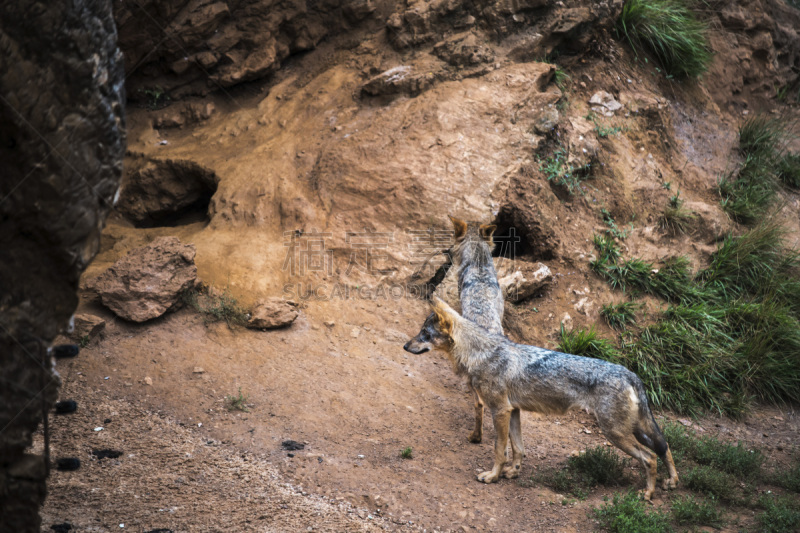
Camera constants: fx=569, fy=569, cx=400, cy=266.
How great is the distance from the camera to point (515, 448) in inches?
230

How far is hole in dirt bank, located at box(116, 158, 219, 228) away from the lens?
960 cm

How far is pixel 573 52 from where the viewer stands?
10234 mm

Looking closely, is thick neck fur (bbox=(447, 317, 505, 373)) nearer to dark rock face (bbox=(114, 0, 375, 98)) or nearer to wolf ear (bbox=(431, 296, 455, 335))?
wolf ear (bbox=(431, 296, 455, 335))

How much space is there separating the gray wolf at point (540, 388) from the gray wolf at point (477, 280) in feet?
1.00

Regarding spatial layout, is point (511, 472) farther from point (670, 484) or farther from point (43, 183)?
point (43, 183)

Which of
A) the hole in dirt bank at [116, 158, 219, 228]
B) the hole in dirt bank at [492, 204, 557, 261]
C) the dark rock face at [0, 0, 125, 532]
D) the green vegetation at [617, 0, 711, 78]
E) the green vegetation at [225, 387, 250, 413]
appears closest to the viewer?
the dark rock face at [0, 0, 125, 532]

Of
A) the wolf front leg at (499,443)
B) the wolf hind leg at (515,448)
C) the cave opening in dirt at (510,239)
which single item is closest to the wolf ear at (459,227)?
the cave opening in dirt at (510,239)

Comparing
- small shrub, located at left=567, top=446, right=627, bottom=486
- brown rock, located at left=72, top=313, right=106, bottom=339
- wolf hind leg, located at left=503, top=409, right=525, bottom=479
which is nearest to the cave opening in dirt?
wolf hind leg, located at left=503, top=409, right=525, bottom=479

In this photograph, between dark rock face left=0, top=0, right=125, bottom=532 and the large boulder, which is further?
the large boulder

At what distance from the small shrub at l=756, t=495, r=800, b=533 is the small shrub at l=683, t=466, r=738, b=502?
0.32 metres

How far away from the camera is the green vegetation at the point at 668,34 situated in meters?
10.4

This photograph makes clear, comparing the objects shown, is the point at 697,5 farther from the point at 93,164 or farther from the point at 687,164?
the point at 93,164

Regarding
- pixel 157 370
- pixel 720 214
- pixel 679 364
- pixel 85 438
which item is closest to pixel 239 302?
pixel 157 370

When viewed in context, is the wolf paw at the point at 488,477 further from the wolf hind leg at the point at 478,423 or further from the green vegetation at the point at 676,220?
the green vegetation at the point at 676,220
